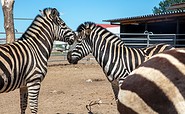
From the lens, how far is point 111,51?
488 cm

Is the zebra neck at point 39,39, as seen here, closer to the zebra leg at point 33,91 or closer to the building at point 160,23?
the zebra leg at point 33,91

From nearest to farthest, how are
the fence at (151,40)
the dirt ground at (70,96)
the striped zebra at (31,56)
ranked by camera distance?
the striped zebra at (31,56), the dirt ground at (70,96), the fence at (151,40)

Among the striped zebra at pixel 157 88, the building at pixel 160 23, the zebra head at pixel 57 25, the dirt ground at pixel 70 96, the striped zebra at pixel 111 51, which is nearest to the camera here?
the striped zebra at pixel 157 88

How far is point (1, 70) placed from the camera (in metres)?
3.86

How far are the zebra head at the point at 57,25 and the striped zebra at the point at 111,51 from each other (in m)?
0.28

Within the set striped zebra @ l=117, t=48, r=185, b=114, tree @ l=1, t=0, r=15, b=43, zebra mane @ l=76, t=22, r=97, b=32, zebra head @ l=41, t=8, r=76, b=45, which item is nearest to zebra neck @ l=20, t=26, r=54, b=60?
zebra head @ l=41, t=8, r=76, b=45

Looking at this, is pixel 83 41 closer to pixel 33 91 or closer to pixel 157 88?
pixel 33 91

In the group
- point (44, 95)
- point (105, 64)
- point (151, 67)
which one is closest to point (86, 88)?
point (44, 95)

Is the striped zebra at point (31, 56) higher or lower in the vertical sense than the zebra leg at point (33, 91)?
higher

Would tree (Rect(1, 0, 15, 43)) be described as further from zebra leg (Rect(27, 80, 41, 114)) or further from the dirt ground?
zebra leg (Rect(27, 80, 41, 114))

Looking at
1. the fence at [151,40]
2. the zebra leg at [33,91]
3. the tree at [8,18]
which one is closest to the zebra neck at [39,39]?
the zebra leg at [33,91]

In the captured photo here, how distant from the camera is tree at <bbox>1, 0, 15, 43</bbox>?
8.82 metres

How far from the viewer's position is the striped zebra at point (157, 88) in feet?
3.98

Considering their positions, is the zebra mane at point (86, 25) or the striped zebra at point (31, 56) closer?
the striped zebra at point (31, 56)
